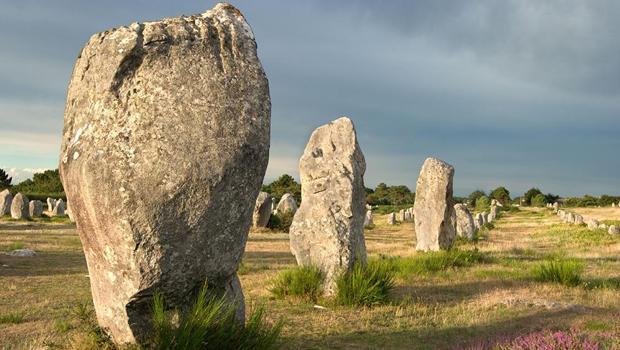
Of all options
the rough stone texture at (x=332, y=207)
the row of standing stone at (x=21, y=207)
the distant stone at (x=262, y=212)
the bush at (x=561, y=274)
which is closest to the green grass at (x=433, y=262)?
the bush at (x=561, y=274)

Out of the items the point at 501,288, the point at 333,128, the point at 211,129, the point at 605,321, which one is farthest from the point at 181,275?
the point at 501,288

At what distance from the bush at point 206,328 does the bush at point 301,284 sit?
4566 millimetres

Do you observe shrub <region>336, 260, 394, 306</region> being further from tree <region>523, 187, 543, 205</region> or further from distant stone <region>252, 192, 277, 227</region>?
tree <region>523, 187, 543, 205</region>

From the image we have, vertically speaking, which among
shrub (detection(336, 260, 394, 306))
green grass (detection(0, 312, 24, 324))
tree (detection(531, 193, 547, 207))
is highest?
tree (detection(531, 193, 547, 207))

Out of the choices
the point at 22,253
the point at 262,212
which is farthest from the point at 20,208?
the point at 22,253

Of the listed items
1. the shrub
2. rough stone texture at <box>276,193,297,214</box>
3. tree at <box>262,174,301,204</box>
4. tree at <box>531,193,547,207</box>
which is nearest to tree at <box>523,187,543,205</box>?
tree at <box>531,193,547,207</box>

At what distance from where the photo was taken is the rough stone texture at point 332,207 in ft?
34.8

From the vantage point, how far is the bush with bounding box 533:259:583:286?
12.3 m

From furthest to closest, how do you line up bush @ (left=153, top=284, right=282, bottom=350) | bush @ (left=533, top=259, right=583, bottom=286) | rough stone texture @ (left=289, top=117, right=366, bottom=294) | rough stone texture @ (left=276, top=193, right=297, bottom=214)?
1. rough stone texture @ (left=276, top=193, right=297, bottom=214)
2. bush @ (left=533, top=259, right=583, bottom=286)
3. rough stone texture @ (left=289, top=117, right=366, bottom=294)
4. bush @ (left=153, top=284, right=282, bottom=350)

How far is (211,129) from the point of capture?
5.39 m

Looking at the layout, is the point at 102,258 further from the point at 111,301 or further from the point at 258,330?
the point at 258,330

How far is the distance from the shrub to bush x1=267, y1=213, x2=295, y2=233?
22144 mm

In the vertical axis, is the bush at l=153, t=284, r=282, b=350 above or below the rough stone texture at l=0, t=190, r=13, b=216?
below

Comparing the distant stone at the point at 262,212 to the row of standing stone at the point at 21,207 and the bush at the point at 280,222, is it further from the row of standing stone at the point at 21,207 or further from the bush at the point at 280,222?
the row of standing stone at the point at 21,207
